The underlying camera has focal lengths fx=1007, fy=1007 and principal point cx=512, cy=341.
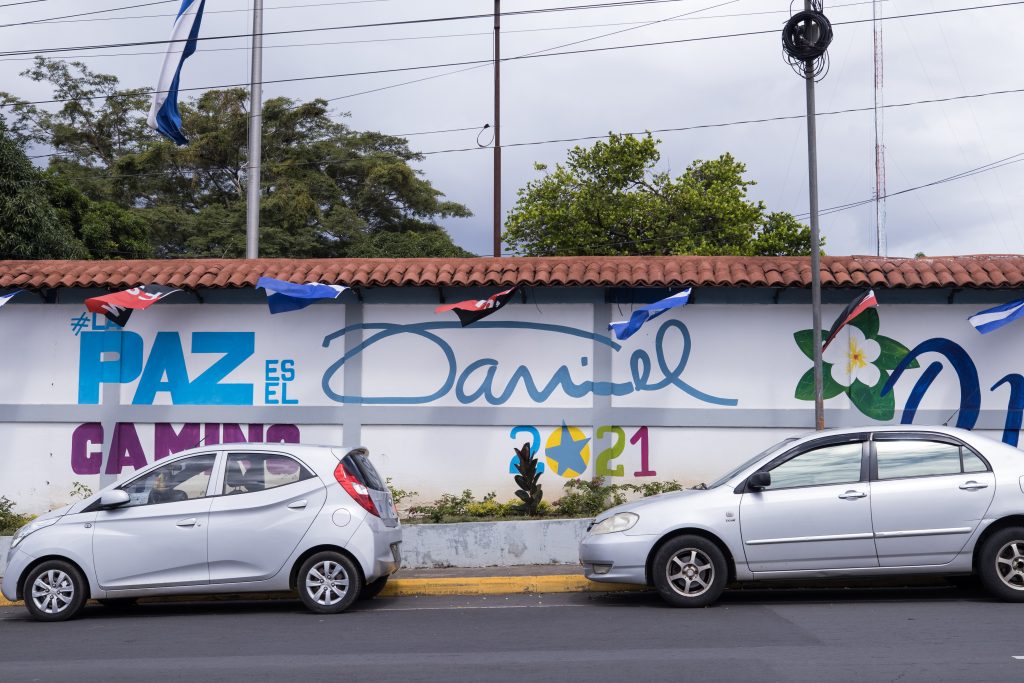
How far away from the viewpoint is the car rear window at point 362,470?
355 inches

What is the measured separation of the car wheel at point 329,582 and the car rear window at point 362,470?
2.44 ft

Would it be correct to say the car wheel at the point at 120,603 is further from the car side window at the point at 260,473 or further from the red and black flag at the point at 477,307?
the red and black flag at the point at 477,307

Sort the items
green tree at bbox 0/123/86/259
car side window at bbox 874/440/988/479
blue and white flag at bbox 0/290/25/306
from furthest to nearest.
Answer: green tree at bbox 0/123/86/259 → blue and white flag at bbox 0/290/25/306 → car side window at bbox 874/440/988/479

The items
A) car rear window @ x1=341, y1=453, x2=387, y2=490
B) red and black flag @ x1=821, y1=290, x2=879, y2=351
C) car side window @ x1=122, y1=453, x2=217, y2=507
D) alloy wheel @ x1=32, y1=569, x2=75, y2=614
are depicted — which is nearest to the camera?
alloy wheel @ x1=32, y1=569, x2=75, y2=614

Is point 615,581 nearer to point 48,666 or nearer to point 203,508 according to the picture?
point 203,508

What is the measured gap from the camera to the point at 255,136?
18797 millimetres

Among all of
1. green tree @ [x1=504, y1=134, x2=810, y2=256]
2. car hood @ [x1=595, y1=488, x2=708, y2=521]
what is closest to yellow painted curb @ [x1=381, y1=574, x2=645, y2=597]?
car hood @ [x1=595, y1=488, x2=708, y2=521]

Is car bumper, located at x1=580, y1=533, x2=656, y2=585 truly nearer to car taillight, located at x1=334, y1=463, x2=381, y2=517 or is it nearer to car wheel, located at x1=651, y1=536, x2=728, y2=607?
car wheel, located at x1=651, y1=536, x2=728, y2=607

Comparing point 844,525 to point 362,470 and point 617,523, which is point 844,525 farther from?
point 362,470

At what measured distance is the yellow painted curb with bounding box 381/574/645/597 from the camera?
32.4 feet

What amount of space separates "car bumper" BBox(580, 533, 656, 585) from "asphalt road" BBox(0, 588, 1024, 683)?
29 centimetres

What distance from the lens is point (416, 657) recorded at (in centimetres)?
684

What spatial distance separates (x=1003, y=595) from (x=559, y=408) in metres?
5.67

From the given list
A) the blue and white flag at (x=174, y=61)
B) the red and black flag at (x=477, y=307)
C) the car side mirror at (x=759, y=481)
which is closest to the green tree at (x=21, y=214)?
the blue and white flag at (x=174, y=61)
